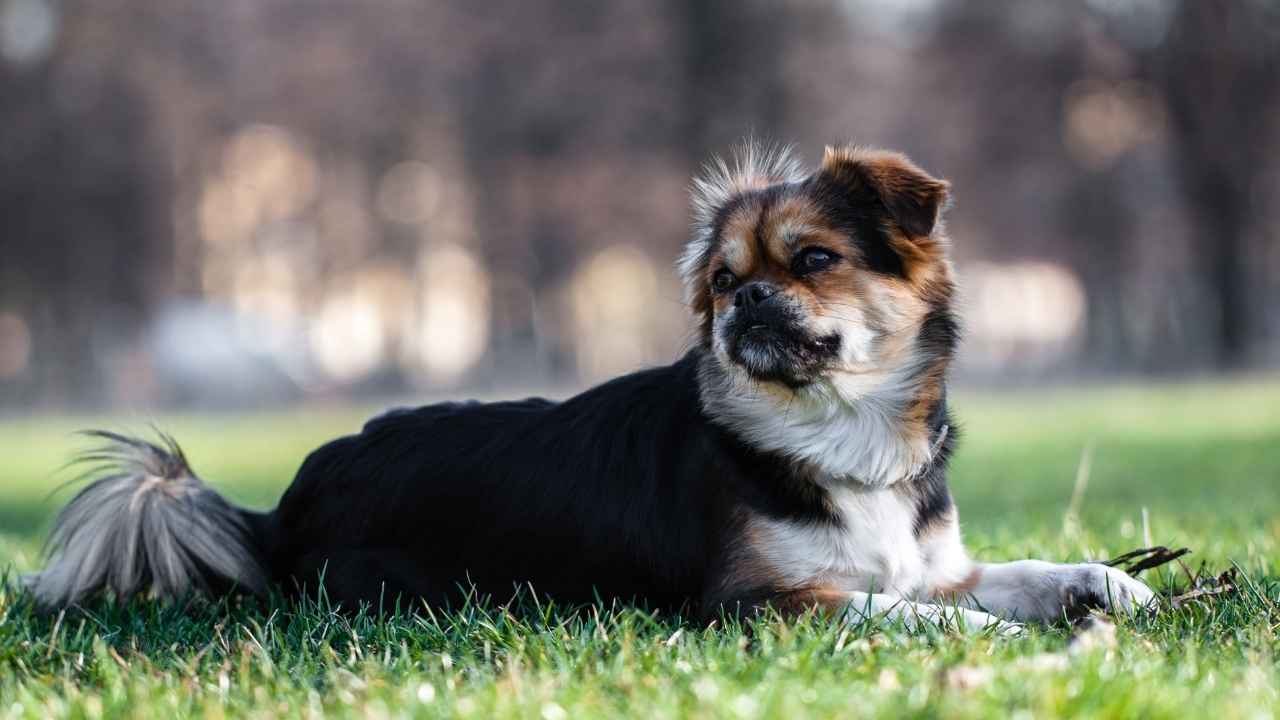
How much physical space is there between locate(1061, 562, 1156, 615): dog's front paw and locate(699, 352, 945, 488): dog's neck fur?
690 millimetres

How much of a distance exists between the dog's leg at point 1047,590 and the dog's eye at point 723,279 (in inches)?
57.2

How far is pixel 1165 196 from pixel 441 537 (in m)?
42.9

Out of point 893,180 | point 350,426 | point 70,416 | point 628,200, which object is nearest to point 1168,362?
point 628,200

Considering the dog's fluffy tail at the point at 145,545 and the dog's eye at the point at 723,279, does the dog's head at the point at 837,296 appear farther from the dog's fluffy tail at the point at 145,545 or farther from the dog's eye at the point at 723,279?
the dog's fluffy tail at the point at 145,545

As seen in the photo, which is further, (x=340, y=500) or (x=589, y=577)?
(x=340, y=500)

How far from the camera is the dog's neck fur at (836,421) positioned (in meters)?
5.08

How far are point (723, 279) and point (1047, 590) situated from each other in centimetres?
172

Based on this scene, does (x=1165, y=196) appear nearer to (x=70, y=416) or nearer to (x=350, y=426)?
(x=350, y=426)

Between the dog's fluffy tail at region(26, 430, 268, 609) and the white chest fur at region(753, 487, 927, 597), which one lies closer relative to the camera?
the white chest fur at region(753, 487, 927, 597)

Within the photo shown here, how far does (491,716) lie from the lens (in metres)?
3.46

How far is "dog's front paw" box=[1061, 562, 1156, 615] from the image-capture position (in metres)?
4.93

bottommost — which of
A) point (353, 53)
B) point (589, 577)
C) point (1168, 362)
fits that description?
point (1168, 362)

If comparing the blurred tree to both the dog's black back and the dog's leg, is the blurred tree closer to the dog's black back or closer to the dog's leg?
the dog's leg

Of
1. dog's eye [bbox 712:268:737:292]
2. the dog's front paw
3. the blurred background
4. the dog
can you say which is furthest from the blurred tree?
the dog's front paw
